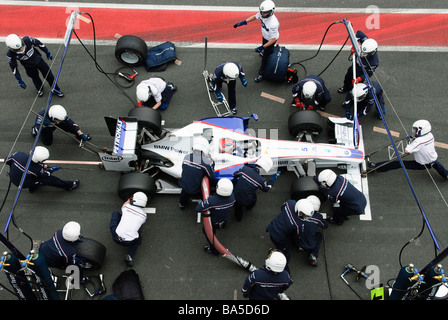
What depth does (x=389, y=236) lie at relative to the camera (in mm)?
7949

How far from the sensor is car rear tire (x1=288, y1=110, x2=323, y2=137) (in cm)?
854

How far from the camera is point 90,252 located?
7.23m

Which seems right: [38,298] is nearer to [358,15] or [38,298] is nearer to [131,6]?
[131,6]

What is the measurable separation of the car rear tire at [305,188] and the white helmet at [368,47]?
309 cm

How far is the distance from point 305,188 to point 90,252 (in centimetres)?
414

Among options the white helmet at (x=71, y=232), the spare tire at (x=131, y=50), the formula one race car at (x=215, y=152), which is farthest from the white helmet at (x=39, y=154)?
the spare tire at (x=131, y=50)

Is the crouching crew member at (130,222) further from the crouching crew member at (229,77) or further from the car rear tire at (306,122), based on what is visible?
→ the car rear tire at (306,122)

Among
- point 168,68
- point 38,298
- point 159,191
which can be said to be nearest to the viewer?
point 38,298

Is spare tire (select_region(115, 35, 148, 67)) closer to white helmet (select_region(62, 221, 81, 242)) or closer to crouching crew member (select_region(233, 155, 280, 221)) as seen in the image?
crouching crew member (select_region(233, 155, 280, 221))

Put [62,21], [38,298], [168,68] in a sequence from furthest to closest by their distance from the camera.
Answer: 1. [62,21]
2. [168,68]
3. [38,298]

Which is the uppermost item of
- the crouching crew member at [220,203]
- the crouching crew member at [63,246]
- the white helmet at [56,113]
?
the white helmet at [56,113]

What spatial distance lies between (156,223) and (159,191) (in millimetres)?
649

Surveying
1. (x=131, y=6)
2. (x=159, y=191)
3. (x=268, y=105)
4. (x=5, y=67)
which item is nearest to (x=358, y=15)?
(x=268, y=105)

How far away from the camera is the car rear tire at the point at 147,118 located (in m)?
8.37
